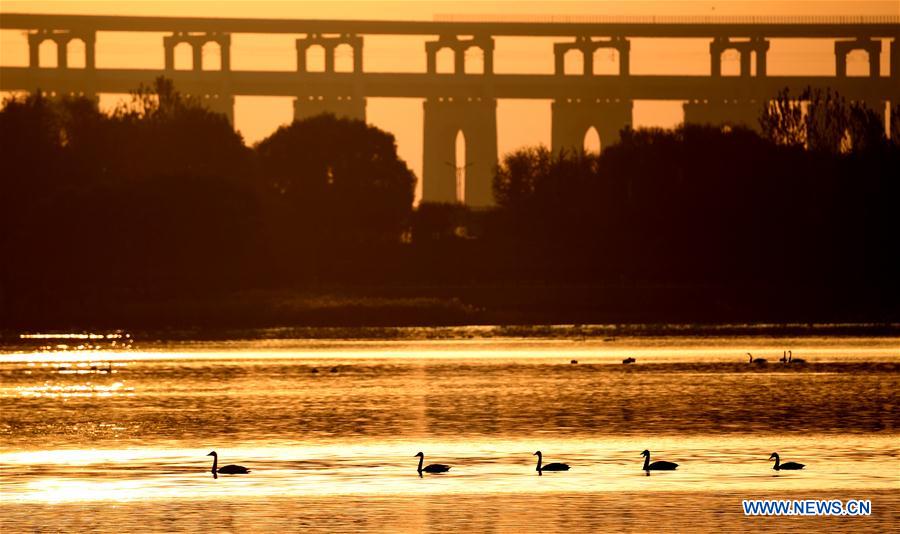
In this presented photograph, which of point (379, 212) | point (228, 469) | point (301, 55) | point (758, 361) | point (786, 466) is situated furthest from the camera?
point (301, 55)

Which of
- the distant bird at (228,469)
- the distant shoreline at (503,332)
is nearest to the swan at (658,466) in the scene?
the distant bird at (228,469)

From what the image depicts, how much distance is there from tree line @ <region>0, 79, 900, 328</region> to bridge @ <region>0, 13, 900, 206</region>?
6465 centimetres

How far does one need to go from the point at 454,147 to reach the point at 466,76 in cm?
859

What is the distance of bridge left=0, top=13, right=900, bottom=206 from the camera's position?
629 feet

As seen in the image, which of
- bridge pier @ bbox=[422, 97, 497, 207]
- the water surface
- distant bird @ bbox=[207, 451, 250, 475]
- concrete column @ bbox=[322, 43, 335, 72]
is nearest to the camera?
the water surface

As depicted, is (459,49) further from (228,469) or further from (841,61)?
(228,469)

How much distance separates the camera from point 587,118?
638 ft

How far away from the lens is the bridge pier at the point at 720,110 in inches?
7677

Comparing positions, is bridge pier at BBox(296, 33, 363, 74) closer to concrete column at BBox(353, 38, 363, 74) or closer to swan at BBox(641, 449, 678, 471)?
concrete column at BBox(353, 38, 363, 74)

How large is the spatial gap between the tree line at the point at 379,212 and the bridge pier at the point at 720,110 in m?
68.4

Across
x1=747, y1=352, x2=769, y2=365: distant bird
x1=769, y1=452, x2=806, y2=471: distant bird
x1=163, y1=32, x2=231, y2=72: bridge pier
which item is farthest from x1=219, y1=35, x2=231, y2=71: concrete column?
x1=769, y1=452, x2=806, y2=471: distant bird

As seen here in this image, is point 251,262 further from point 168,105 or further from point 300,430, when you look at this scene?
point 300,430

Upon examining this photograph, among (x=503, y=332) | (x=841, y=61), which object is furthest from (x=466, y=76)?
(x=503, y=332)

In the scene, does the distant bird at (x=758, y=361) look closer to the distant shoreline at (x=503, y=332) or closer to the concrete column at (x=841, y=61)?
the distant shoreline at (x=503, y=332)
